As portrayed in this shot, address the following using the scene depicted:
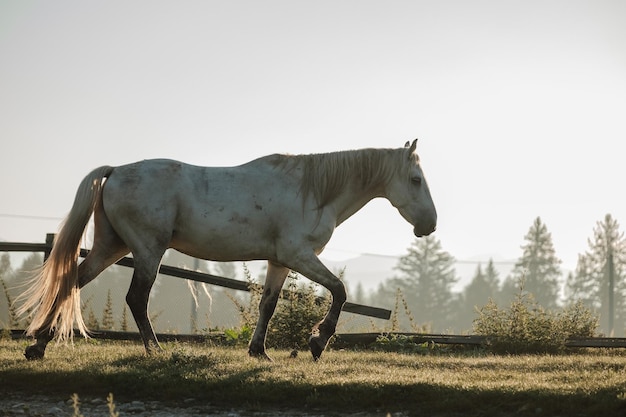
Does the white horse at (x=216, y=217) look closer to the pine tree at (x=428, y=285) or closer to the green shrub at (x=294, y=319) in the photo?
the green shrub at (x=294, y=319)

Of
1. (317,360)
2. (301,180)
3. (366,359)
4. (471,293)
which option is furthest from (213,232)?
(471,293)

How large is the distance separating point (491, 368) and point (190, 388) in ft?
12.7

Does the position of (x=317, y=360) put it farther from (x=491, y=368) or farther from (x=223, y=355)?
(x=491, y=368)

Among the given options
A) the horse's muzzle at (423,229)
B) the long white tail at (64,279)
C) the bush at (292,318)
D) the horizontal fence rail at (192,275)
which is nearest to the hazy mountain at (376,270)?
the horizontal fence rail at (192,275)

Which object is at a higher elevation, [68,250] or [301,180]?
[301,180]

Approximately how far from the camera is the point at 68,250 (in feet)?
28.3

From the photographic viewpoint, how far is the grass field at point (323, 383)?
6.50 m

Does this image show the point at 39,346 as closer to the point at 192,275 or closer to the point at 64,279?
the point at 64,279

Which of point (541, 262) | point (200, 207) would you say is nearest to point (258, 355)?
point (200, 207)

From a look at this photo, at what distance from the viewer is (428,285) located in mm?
92938

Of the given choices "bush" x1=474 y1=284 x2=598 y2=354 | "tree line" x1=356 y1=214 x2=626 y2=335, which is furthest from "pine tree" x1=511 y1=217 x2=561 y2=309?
"bush" x1=474 y1=284 x2=598 y2=354

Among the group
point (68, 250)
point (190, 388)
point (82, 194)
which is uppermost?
point (82, 194)

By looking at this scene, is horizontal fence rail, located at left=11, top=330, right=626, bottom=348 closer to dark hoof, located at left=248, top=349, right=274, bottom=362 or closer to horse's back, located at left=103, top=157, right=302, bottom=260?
dark hoof, located at left=248, top=349, right=274, bottom=362

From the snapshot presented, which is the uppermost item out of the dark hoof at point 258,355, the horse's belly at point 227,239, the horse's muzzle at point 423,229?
the horse's muzzle at point 423,229
